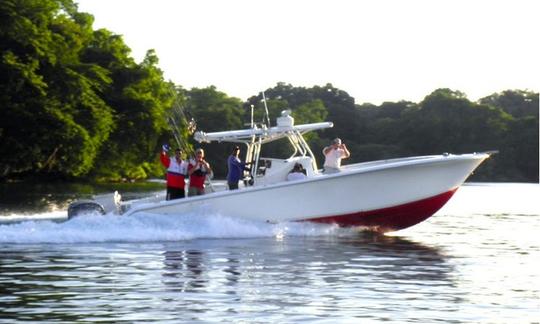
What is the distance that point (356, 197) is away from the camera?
2675cm

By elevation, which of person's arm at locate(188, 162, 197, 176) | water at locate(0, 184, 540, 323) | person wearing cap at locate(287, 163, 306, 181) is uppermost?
person's arm at locate(188, 162, 197, 176)

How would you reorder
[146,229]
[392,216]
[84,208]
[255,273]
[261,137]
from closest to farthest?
[255,273] → [146,229] → [84,208] → [392,216] → [261,137]

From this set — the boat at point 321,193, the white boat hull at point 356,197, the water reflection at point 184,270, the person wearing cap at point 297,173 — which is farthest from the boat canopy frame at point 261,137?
the water reflection at point 184,270

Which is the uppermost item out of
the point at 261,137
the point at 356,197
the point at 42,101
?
the point at 42,101

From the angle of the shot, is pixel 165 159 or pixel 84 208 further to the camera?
pixel 165 159

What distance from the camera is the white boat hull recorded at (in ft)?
85.2

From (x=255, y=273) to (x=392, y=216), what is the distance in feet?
27.8

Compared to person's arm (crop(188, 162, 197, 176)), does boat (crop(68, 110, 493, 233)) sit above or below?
below

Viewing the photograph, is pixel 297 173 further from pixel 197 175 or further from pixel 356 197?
pixel 197 175

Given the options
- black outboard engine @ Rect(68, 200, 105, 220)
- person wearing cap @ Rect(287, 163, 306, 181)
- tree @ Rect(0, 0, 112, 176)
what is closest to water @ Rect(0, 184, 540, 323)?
black outboard engine @ Rect(68, 200, 105, 220)

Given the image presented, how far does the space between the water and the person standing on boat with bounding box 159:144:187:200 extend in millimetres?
1079

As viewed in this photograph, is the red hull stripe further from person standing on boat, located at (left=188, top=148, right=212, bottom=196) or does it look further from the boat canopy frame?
person standing on boat, located at (left=188, top=148, right=212, bottom=196)

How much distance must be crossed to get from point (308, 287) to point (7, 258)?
5929 millimetres

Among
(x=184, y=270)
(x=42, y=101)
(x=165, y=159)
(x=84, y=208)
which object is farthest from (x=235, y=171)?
(x=42, y=101)
